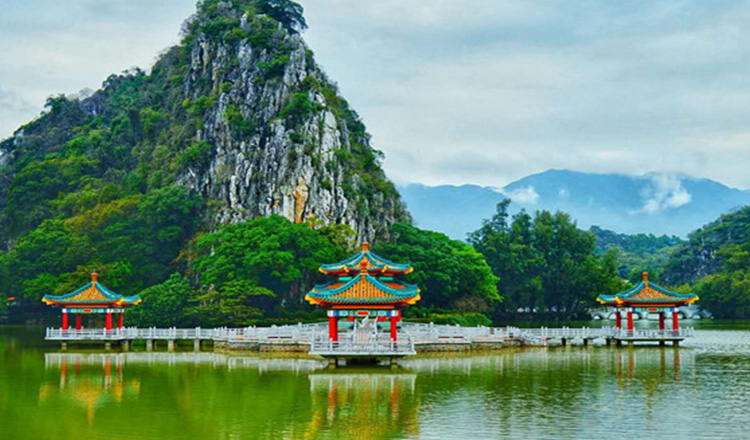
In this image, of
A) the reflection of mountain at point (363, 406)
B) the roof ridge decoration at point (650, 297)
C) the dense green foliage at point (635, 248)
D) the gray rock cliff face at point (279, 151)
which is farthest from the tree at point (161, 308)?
the dense green foliage at point (635, 248)

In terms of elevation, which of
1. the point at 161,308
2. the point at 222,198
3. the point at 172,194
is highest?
the point at 172,194

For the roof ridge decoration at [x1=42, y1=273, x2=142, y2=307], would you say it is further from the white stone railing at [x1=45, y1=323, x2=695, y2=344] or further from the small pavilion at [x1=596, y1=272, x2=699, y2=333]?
the small pavilion at [x1=596, y1=272, x2=699, y2=333]

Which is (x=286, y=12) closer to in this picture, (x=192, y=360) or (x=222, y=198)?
(x=222, y=198)

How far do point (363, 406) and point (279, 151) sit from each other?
47193mm

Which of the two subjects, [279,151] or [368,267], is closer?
[368,267]

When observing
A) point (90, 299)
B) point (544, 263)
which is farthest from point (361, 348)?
point (544, 263)

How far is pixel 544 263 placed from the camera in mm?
83312

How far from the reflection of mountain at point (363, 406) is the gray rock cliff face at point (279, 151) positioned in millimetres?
36407

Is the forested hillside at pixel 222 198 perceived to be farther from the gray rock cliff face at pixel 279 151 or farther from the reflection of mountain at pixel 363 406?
the reflection of mountain at pixel 363 406

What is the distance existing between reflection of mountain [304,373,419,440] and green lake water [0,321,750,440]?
0.06m

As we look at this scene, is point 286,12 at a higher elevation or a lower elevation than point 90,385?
higher

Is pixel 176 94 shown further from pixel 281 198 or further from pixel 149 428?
pixel 149 428

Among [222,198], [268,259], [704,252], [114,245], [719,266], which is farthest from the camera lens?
[704,252]

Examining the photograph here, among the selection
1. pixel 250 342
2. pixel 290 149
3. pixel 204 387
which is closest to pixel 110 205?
pixel 290 149
